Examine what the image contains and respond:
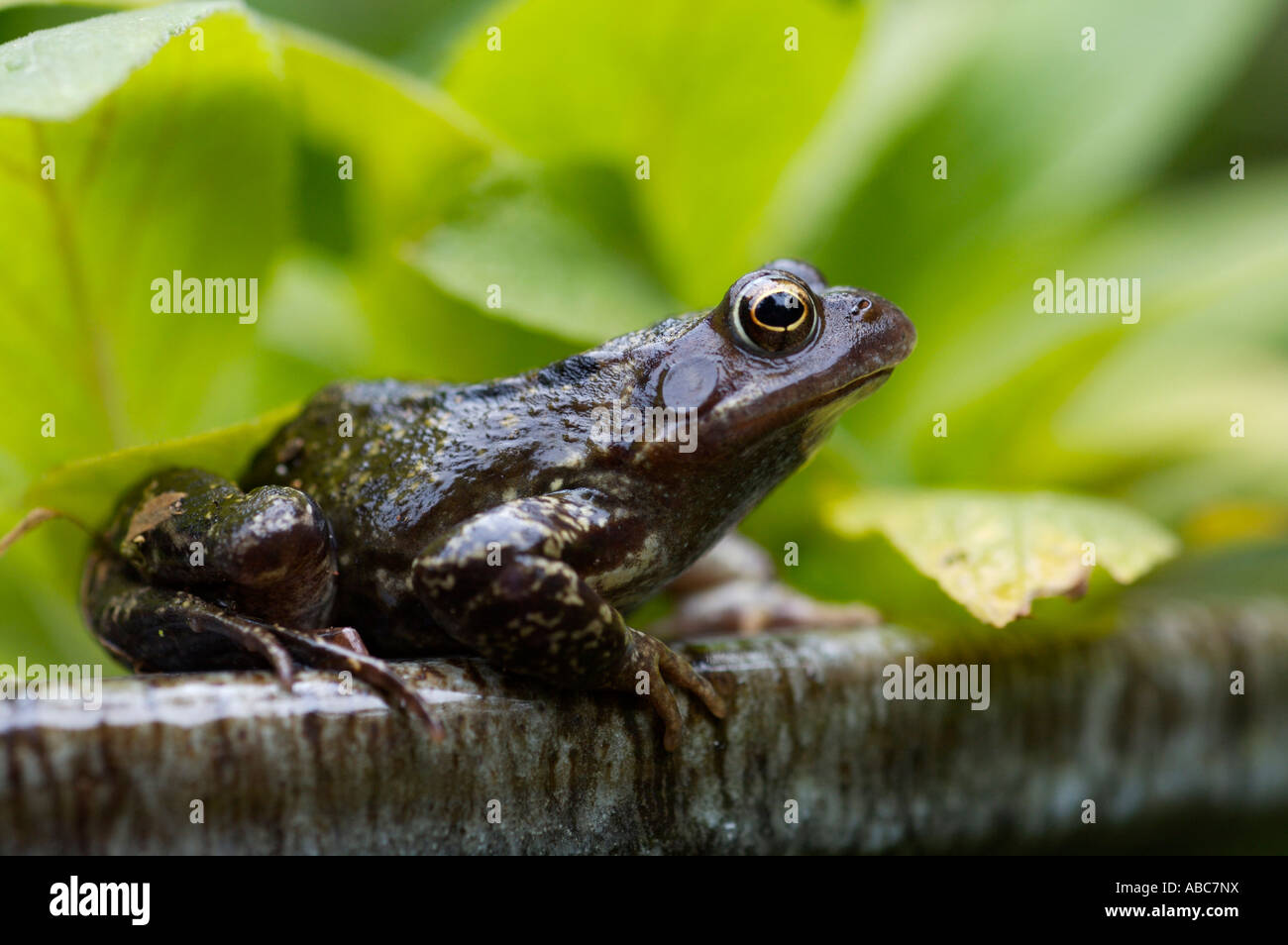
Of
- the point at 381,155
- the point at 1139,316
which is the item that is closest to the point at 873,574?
the point at 1139,316

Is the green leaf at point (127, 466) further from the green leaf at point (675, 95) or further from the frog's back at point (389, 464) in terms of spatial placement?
the green leaf at point (675, 95)

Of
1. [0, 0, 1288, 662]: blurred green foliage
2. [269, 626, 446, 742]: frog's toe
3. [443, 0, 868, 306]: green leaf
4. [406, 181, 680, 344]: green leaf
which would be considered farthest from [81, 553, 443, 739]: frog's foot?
[443, 0, 868, 306]: green leaf

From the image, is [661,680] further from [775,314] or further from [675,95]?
[675,95]

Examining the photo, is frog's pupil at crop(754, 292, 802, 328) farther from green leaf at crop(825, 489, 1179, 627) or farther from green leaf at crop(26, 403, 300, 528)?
green leaf at crop(26, 403, 300, 528)

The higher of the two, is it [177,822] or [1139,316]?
[1139,316]

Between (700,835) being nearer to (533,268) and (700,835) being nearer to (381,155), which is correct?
(533,268)
